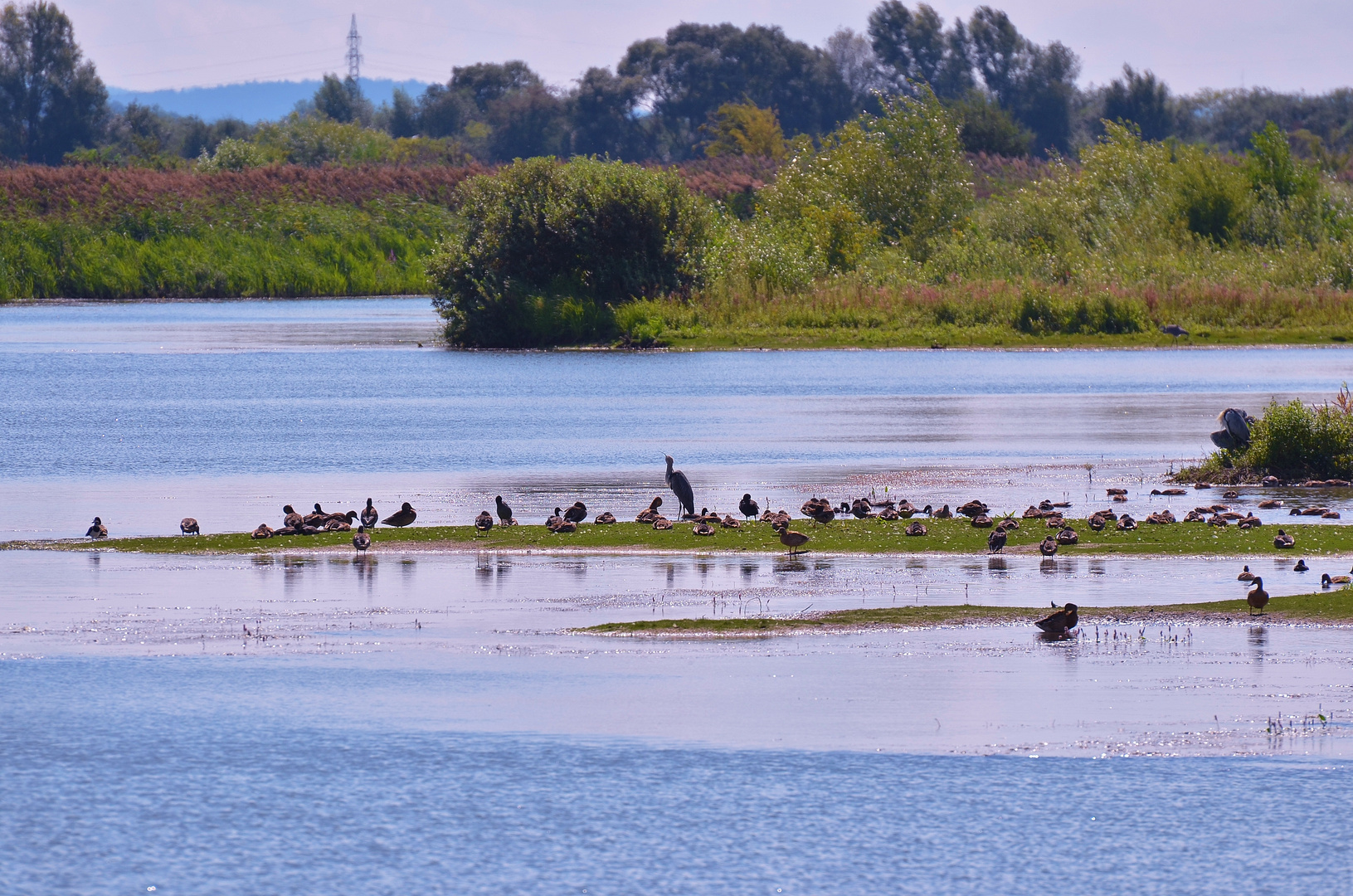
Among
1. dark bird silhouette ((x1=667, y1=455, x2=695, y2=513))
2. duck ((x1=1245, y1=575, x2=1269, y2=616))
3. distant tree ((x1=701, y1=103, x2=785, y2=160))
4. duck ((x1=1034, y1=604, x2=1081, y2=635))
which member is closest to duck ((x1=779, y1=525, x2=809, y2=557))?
dark bird silhouette ((x1=667, y1=455, x2=695, y2=513))

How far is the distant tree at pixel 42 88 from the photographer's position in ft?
408

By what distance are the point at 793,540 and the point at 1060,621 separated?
4160 mm

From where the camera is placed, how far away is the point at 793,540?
17391mm

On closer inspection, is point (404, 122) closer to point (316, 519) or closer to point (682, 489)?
point (682, 489)

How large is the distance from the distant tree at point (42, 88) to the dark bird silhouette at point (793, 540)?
115854 mm

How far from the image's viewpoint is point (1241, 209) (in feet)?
209

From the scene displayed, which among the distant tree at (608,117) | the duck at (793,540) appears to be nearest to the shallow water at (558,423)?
the duck at (793,540)

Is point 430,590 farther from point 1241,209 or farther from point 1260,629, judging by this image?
point 1241,209

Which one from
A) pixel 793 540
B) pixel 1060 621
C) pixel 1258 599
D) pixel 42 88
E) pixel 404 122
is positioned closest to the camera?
pixel 1060 621

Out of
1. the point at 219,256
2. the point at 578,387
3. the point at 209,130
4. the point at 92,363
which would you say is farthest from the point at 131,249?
the point at 209,130

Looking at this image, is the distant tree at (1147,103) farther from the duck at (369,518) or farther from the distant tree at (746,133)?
the duck at (369,518)

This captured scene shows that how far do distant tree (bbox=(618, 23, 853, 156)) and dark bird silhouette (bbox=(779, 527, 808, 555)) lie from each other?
12215cm

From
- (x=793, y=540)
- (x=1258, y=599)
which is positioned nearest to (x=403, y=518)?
(x=793, y=540)

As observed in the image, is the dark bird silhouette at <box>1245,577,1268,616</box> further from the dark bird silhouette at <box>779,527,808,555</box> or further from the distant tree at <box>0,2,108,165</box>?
the distant tree at <box>0,2,108,165</box>
